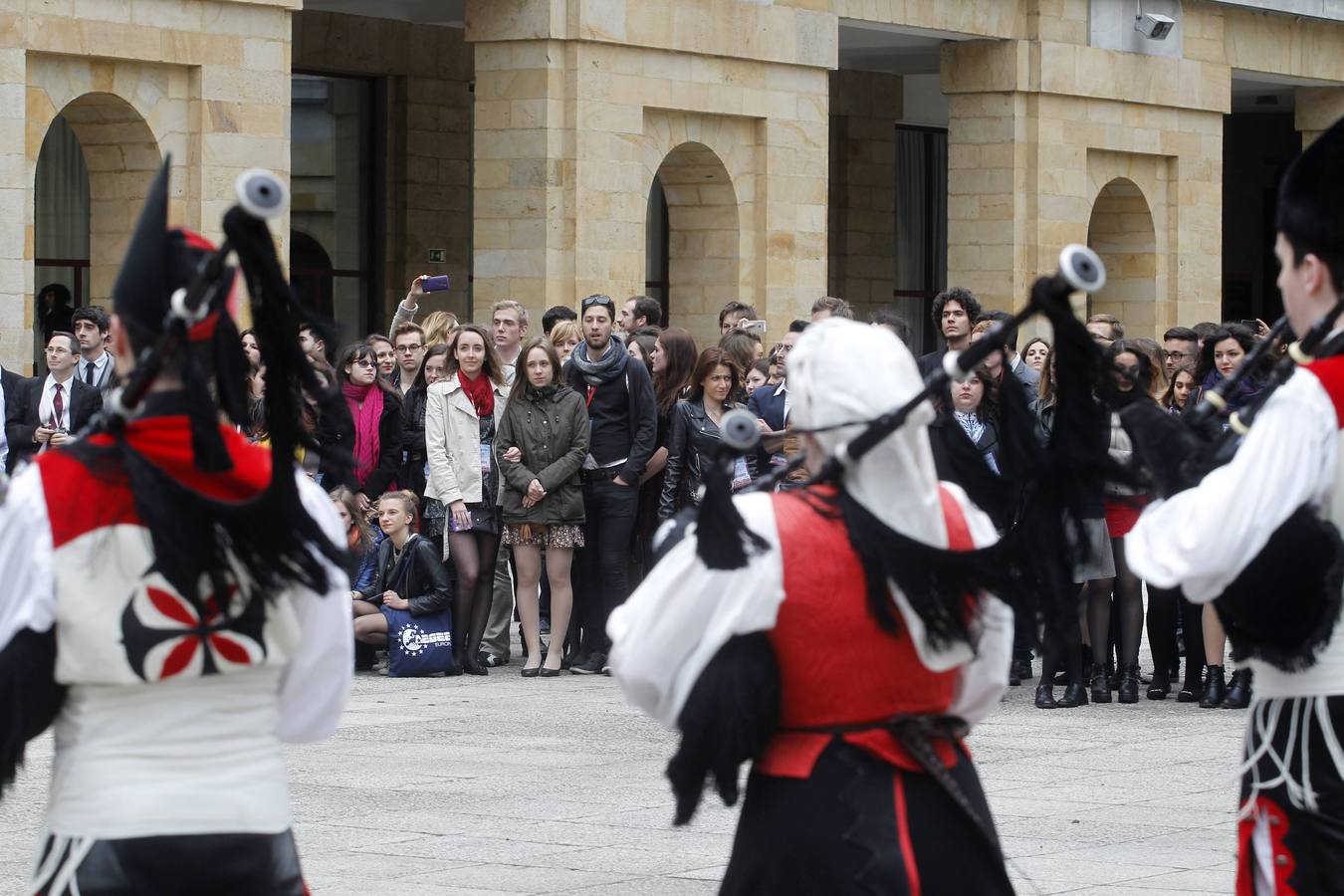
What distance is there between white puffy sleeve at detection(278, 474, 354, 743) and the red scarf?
8.92m

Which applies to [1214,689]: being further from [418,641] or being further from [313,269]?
[313,269]

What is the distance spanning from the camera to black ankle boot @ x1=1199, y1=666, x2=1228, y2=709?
12078 millimetres

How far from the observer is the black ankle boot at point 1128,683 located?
12.3 m

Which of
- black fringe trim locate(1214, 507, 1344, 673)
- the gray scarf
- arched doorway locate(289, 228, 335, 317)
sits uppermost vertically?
arched doorway locate(289, 228, 335, 317)

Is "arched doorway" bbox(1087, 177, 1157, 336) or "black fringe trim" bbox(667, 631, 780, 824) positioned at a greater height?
"arched doorway" bbox(1087, 177, 1157, 336)

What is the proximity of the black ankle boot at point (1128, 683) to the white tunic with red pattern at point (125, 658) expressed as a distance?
Answer: 28.5ft

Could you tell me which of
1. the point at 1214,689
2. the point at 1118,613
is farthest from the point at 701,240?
the point at 1214,689

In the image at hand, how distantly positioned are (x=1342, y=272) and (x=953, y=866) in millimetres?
1401

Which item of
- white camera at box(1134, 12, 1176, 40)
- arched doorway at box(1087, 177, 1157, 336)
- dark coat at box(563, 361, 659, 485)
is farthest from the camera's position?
arched doorway at box(1087, 177, 1157, 336)

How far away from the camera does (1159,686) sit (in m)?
12.6

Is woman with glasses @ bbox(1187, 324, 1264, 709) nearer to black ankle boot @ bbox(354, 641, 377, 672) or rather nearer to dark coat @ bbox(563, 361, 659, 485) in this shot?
dark coat @ bbox(563, 361, 659, 485)

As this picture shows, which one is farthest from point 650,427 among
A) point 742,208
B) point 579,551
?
point 742,208

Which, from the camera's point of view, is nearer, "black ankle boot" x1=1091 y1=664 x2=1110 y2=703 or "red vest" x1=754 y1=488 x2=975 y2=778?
"red vest" x1=754 y1=488 x2=975 y2=778

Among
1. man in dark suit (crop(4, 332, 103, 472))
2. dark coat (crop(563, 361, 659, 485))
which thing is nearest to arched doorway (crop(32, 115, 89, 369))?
man in dark suit (crop(4, 332, 103, 472))
